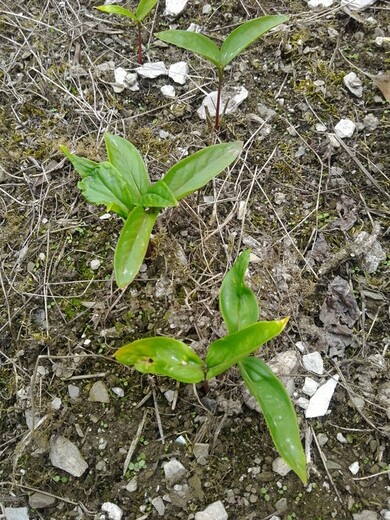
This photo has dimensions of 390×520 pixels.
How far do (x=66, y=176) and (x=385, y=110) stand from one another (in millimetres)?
1051

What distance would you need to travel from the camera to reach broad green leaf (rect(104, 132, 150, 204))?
132 centimetres

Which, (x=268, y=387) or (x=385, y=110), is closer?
(x=268, y=387)

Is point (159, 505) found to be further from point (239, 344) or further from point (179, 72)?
point (179, 72)

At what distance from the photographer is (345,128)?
1628 millimetres

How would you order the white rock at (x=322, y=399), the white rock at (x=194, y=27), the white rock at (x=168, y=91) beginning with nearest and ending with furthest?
the white rock at (x=322, y=399) → the white rock at (x=168, y=91) → the white rock at (x=194, y=27)

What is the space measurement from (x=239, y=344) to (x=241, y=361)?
3.6 inches

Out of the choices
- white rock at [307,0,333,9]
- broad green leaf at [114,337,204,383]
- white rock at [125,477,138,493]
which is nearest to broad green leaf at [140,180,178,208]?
broad green leaf at [114,337,204,383]

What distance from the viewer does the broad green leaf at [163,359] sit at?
1.07 metres

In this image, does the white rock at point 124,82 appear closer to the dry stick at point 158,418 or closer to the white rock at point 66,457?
the dry stick at point 158,418

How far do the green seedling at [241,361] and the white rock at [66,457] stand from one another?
307mm

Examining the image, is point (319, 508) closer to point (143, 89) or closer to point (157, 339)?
point (157, 339)

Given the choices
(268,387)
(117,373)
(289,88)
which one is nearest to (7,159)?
(117,373)

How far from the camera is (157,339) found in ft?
3.56

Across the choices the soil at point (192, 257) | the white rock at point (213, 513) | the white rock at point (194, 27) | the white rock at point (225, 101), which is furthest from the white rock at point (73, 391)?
the white rock at point (194, 27)
